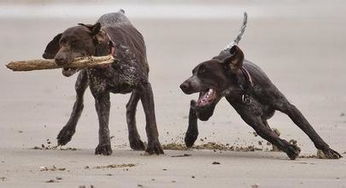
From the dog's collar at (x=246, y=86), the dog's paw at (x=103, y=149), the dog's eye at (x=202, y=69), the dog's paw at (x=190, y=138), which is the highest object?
the dog's eye at (x=202, y=69)

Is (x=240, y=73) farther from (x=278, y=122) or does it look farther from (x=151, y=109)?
(x=278, y=122)

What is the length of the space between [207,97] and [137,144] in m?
1.13

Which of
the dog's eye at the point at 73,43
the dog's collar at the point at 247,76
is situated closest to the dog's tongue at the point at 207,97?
the dog's collar at the point at 247,76

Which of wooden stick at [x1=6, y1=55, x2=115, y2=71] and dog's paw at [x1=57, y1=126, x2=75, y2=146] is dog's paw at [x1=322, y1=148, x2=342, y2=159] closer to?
wooden stick at [x1=6, y1=55, x2=115, y2=71]

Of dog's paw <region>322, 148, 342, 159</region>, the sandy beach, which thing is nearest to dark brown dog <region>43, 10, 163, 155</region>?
the sandy beach

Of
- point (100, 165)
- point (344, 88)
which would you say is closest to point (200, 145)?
point (100, 165)

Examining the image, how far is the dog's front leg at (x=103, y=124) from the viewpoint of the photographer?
9.70 metres

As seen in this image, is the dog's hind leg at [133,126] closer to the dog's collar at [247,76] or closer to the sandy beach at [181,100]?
the sandy beach at [181,100]

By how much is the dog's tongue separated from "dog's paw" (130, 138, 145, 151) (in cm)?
98

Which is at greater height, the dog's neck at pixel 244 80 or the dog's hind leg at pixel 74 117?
the dog's neck at pixel 244 80

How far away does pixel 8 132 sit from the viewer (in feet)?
38.0

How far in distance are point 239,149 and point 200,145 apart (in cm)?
49

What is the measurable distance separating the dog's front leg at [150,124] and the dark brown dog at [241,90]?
409 mm

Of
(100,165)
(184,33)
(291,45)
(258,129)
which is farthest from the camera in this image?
(184,33)
